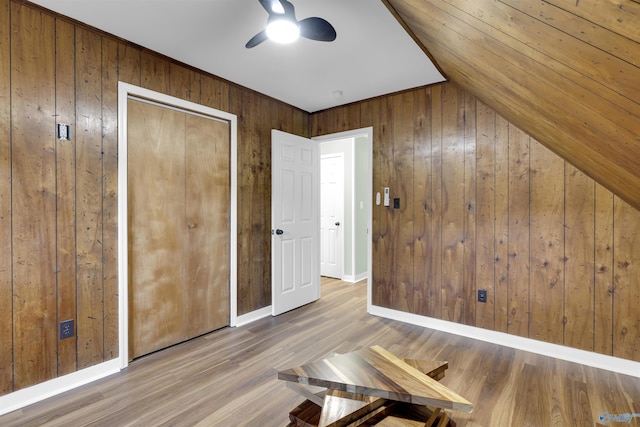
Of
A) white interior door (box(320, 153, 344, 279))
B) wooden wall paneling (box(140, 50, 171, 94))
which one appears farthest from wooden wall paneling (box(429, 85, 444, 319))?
wooden wall paneling (box(140, 50, 171, 94))

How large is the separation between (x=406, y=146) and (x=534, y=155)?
1163 mm

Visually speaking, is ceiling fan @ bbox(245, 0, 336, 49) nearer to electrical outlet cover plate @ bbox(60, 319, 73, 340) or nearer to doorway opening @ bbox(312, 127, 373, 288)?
electrical outlet cover plate @ bbox(60, 319, 73, 340)

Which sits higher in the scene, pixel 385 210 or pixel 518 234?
pixel 385 210

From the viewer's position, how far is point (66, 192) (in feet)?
6.70

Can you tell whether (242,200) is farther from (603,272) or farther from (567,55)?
(603,272)

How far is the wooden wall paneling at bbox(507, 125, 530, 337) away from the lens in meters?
2.66

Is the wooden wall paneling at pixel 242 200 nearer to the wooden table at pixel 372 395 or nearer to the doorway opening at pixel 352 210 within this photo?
the wooden table at pixel 372 395

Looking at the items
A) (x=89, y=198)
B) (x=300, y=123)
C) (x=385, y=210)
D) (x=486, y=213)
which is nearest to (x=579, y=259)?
(x=486, y=213)

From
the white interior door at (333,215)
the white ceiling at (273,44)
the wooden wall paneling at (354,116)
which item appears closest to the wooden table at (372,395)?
the white ceiling at (273,44)

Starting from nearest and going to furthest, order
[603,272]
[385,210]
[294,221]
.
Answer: [603,272] < [385,210] < [294,221]

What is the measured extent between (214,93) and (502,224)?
3.00m

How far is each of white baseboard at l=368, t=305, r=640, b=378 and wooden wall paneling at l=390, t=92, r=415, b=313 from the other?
124 millimetres

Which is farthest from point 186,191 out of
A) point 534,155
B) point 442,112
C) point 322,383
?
point 534,155

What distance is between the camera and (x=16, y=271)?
6.07 feet
